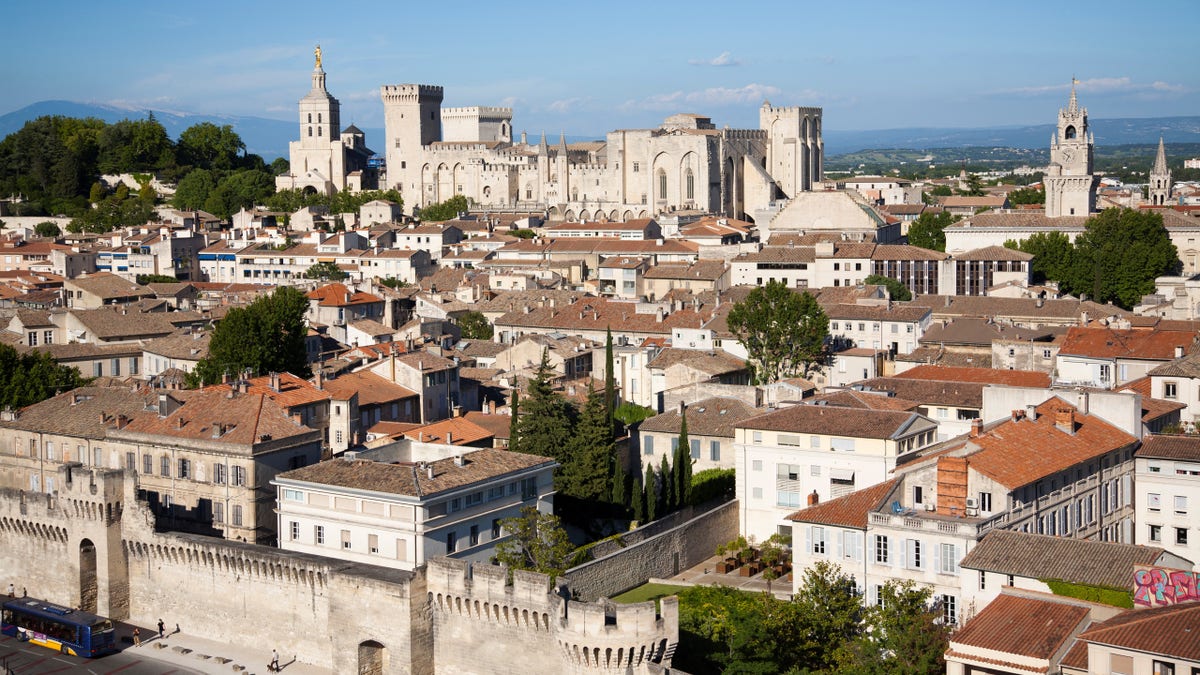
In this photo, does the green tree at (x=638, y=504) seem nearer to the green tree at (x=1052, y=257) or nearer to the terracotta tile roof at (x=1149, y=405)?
the terracotta tile roof at (x=1149, y=405)

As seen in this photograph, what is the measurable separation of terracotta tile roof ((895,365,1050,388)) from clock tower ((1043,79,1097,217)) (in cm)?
4636

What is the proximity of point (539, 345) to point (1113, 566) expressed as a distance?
31518 millimetres

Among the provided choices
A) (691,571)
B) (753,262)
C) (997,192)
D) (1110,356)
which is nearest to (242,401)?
(691,571)

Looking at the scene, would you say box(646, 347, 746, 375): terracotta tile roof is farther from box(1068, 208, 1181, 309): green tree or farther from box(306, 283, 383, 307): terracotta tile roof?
box(1068, 208, 1181, 309): green tree

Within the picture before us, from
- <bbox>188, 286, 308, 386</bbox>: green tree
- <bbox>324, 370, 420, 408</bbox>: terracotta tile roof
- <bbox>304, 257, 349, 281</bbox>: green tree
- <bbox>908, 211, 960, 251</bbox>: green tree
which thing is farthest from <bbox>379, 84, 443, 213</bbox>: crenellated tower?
<bbox>324, 370, 420, 408</bbox>: terracotta tile roof

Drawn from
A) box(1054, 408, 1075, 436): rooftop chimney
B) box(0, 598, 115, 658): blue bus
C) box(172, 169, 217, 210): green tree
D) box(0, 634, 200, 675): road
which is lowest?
box(0, 634, 200, 675): road

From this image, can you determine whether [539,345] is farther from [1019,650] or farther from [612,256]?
[1019,650]

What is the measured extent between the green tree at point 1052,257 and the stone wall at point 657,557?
135ft

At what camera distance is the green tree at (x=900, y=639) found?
28.3m

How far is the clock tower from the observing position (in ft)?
308

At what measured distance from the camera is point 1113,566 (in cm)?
2952

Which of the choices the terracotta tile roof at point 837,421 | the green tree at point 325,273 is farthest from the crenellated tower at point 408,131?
the terracotta tile roof at point 837,421

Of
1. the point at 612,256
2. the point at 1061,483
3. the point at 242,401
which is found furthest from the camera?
the point at 612,256

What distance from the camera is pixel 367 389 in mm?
49219
